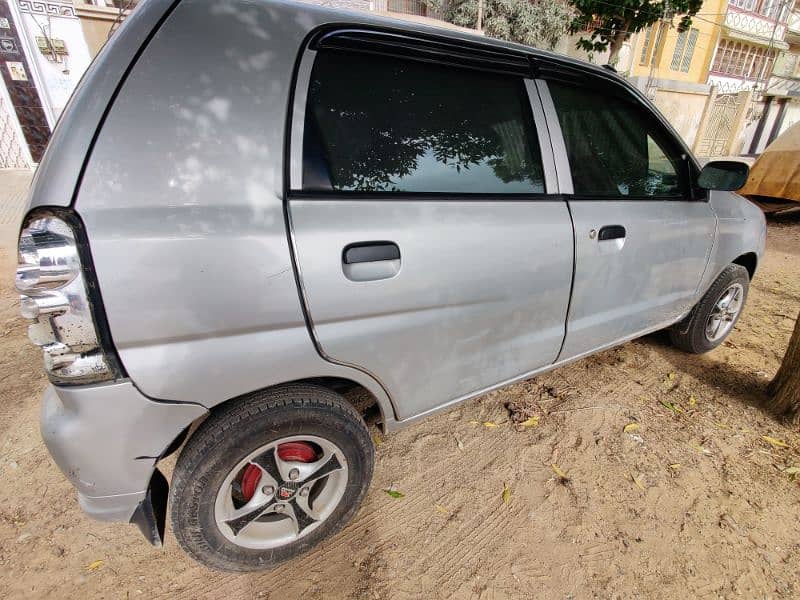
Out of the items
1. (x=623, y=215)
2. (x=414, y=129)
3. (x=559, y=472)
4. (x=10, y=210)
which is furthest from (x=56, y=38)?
(x=559, y=472)

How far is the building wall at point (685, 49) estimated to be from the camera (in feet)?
64.5

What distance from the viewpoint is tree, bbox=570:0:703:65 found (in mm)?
8148

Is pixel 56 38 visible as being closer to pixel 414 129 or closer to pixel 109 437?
pixel 414 129

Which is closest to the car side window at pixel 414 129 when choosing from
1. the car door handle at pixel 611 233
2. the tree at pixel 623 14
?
the car door handle at pixel 611 233

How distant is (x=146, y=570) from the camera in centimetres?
167

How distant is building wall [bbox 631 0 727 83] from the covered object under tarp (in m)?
14.9

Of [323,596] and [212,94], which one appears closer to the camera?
[212,94]

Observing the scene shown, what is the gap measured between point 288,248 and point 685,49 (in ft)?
90.4

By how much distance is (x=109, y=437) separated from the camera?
3.97 ft

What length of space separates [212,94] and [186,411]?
0.95 m

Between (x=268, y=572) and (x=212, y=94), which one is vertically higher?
(x=212, y=94)

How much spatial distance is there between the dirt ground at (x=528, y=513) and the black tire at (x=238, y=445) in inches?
9.0

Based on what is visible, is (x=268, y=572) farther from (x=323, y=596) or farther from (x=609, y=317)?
(x=609, y=317)

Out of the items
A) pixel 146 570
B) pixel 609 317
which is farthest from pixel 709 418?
pixel 146 570
